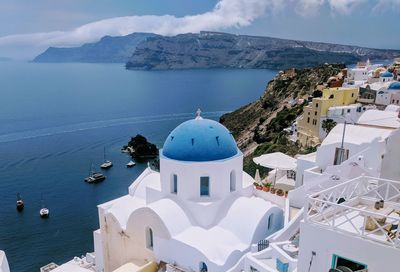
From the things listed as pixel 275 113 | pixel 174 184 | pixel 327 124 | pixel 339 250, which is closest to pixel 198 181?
pixel 174 184

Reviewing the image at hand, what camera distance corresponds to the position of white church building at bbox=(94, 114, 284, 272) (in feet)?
43.2

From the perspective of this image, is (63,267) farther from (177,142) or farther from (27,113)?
(27,113)

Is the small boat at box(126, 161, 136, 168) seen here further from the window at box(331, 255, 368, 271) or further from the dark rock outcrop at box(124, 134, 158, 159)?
the window at box(331, 255, 368, 271)

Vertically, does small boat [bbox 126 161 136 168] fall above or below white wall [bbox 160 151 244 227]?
below

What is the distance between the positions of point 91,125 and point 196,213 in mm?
70259

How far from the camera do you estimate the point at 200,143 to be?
48.0ft

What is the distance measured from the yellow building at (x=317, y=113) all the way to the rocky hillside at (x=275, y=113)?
6.32ft

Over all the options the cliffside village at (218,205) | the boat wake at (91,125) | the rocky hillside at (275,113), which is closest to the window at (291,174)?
the cliffside village at (218,205)

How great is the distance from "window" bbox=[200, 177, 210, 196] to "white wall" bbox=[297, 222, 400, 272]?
7375mm

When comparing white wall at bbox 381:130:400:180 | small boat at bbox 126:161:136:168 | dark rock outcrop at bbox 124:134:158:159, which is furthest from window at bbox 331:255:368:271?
dark rock outcrop at bbox 124:134:158:159

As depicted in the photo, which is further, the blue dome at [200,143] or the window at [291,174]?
the window at [291,174]

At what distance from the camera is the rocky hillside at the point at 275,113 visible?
50191 millimetres

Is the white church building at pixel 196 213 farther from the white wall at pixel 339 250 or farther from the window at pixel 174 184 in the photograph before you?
the white wall at pixel 339 250

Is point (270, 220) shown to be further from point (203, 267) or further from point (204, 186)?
point (203, 267)
